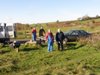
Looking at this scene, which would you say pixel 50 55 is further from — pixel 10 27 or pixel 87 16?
pixel 87 16

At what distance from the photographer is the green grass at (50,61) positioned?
2097 cm

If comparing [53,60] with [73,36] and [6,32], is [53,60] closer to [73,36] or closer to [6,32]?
[73,36]

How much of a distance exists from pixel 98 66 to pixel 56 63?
2.96 metres

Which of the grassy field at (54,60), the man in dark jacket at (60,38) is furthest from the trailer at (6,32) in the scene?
the man in dark jacket at (60,38)

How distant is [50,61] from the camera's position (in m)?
24.7

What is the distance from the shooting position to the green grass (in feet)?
68.8

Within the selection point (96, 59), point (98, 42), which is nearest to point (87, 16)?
point (98, 42)

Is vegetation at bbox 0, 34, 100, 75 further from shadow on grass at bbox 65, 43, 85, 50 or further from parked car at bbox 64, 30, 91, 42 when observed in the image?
parked car at bbox 64, 30, 91, 42

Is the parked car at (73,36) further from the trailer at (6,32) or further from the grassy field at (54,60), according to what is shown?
the trailer at (6,32)

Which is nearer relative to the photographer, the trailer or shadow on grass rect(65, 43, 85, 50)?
shadow on grass rect(65, 43, 85, 50)

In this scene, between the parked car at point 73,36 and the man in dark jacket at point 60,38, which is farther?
the parked car at point 73,36

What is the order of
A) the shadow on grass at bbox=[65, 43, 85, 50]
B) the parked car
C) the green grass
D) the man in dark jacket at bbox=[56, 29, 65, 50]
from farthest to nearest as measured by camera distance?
the parked car → the shadow on grass at bbox=[65, 43, 85, 50] → the man in dark jacket at bbox=[56, 29, 65, 50] → the green grass

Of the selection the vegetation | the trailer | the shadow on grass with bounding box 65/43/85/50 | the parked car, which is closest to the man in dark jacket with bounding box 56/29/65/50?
the vegetation

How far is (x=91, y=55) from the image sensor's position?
2677 centimetres
